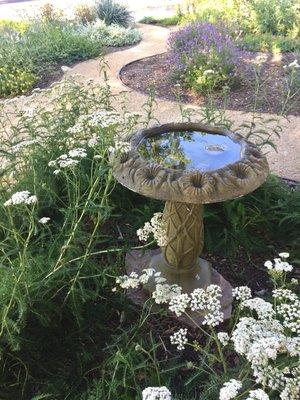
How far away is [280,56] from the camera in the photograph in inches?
334

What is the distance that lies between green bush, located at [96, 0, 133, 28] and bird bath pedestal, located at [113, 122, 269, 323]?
979cm

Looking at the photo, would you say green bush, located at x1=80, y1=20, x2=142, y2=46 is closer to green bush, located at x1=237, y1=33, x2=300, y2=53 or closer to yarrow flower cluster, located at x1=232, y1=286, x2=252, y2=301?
green bush, located at x1=237, y1=33, x2=300, y2=53

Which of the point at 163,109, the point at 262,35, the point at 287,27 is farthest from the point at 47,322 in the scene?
the point at 287,27

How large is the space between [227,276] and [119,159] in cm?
141

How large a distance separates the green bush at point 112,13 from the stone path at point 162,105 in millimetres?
646

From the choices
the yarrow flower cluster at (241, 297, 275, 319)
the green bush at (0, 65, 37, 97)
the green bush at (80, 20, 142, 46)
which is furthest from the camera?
the green bush at (80, 20, 142, 46)

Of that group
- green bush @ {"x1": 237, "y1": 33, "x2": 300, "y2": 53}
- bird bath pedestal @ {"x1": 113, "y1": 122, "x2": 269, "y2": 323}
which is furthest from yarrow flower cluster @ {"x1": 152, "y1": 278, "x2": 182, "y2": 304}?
green bush @ {"x1": 237, "y1": 33, "x2": 300, "y2": 53}

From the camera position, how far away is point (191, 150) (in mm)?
2736

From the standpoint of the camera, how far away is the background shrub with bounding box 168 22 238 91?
6.98 metres

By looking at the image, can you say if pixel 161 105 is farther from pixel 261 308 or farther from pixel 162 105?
pixel 261 308

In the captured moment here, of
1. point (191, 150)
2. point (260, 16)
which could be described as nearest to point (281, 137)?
point (191, 150)

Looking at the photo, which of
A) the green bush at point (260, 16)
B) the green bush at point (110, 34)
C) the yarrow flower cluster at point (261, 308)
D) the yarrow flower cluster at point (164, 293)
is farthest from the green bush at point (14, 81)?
the yarrow flower cluster at point (261, 308)

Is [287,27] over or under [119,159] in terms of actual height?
under

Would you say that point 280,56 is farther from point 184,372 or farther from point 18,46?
point 184,372
